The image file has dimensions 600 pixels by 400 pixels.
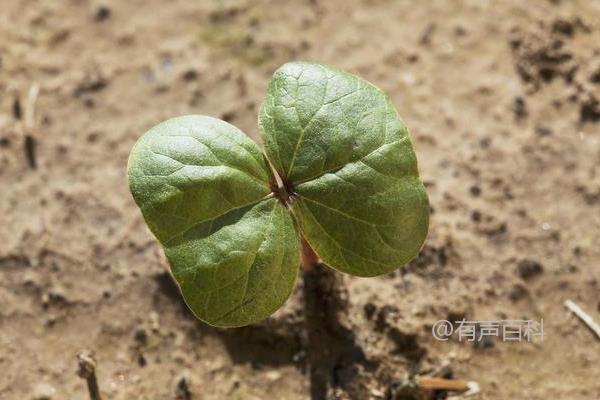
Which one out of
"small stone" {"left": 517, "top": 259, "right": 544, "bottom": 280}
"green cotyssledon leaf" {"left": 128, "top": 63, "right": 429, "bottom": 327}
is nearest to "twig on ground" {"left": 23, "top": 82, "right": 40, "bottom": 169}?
"green cotyssledon leaf" {"left": 128, "top": 63, "right": 429, "bottom": 327}

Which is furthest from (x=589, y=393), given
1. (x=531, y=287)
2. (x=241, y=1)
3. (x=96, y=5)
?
(x=96, y=5)

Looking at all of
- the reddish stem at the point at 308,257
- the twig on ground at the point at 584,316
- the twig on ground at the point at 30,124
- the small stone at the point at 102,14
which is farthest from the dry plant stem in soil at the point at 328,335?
the small stone at the point at 102,14

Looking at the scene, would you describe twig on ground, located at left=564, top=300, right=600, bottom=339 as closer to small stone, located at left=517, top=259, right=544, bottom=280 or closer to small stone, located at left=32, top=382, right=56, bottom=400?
small stone, located at left=517, top=259, right=544, bottom=280

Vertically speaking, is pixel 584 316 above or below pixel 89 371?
below

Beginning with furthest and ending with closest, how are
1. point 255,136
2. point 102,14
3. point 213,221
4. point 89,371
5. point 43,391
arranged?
point 102,14 → point 255,136 → point 43,391 → point 89,371 → point 213,221

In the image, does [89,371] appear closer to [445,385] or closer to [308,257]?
[308,257]

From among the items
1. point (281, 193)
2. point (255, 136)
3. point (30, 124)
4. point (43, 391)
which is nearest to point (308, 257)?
point (281, 193)
